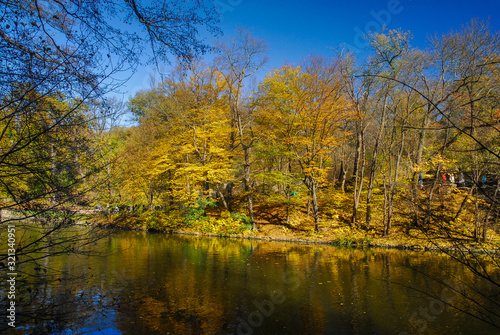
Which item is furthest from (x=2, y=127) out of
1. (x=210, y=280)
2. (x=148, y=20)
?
(x=210, y=280)

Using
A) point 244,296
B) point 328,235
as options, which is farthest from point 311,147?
point 244,296

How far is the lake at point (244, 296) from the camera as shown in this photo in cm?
540

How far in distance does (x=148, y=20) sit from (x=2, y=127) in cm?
212

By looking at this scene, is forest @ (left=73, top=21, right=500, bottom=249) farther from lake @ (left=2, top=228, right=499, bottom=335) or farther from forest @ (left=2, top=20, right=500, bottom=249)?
lake @ (left=2, top=228, right=499, bottom=335)

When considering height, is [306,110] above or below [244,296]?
above

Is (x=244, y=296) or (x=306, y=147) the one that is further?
(x=306, y=147)

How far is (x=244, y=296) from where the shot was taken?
7094mm

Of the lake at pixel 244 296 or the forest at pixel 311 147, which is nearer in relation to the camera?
the lake at pixel 244 296

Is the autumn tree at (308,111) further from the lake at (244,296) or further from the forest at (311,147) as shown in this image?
the lake at (244,296)

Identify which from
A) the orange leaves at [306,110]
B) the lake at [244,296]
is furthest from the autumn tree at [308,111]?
the lake at [244,296]

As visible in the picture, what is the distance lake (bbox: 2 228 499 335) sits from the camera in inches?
213

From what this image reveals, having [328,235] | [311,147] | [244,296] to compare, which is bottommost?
[328,235]

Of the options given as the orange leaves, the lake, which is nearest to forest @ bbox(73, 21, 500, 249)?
the orange leaves

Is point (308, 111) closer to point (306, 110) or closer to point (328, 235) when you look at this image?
point (306, 110)
